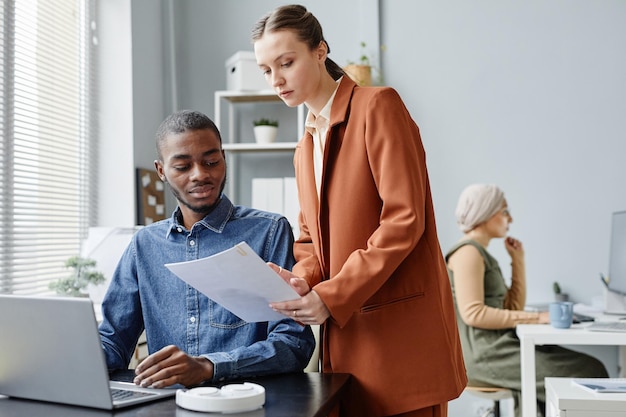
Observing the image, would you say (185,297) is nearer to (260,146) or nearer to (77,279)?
(77,279)

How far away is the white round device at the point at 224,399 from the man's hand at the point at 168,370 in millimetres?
97

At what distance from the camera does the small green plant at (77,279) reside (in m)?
2.70

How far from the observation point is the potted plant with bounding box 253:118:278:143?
3.80 metres

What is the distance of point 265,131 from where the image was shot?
380 cm

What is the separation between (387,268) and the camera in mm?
1373

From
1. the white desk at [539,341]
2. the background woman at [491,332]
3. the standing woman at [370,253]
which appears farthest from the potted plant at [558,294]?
the standing woman at [370,253]

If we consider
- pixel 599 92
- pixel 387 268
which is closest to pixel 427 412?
pixel 387 268

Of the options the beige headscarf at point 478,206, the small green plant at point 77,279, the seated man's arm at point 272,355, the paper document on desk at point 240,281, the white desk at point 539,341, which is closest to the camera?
the paper document on desk at point 240,281

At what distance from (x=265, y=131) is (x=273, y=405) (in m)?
2.74

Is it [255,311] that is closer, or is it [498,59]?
[255,311]

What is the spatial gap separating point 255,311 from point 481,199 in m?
1.92

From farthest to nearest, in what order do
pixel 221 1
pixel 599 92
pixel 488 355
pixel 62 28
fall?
pixel 221 1 → pixel 599 92 → pixel 62 28 → pixel 488 355

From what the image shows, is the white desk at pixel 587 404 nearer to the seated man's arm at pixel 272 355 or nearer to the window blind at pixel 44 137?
the seated man's arm at pixel 272 355

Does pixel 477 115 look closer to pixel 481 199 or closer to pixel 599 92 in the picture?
pixel 599 92
